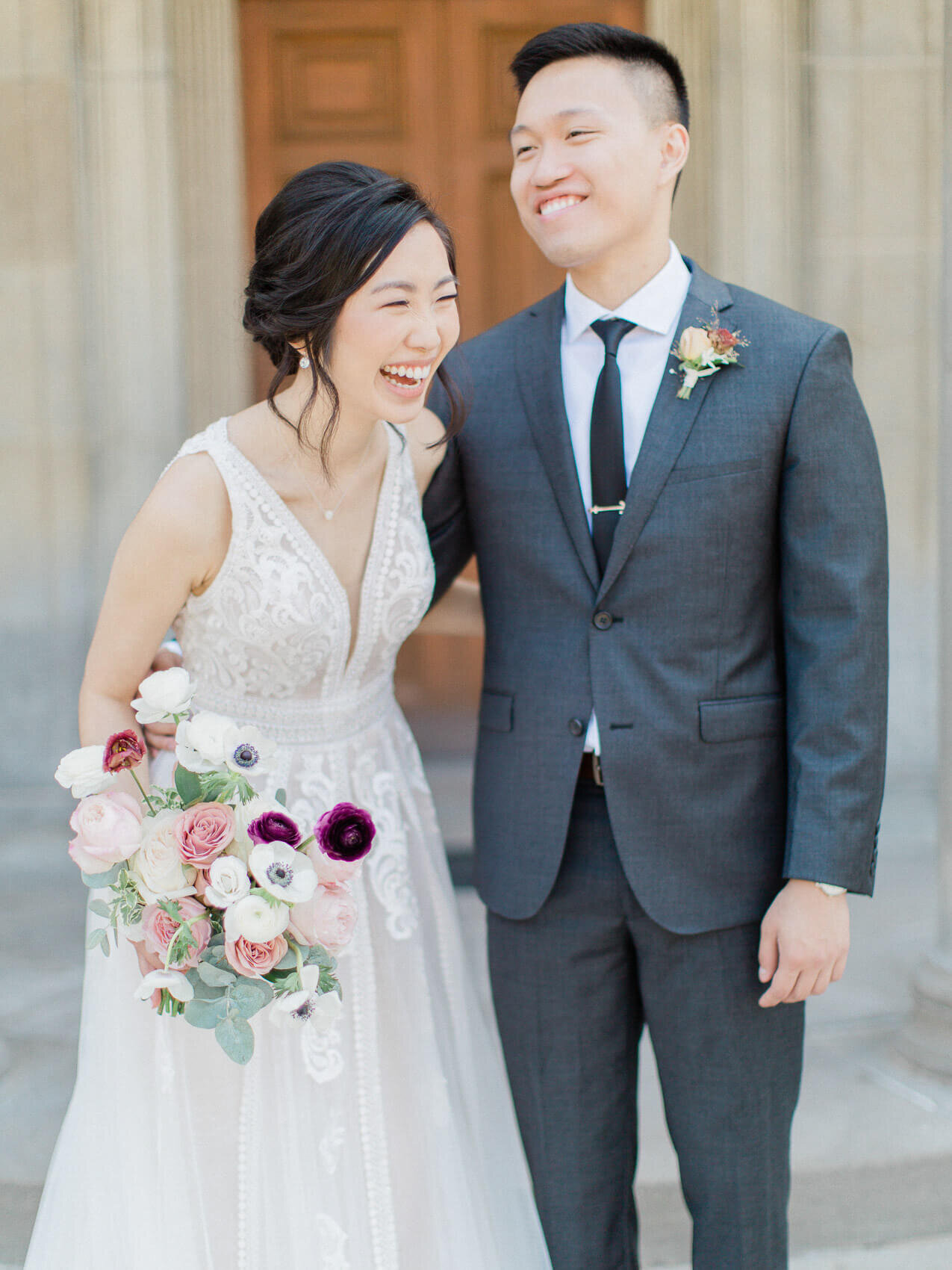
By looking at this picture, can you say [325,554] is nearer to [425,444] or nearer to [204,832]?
[425,444]

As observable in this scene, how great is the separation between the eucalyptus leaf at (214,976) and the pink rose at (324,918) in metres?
0.09

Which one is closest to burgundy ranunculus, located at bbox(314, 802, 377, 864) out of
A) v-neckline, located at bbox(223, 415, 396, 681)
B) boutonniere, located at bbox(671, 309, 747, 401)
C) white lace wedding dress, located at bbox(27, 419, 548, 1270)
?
white lace wedding dress, located at bbox(27, 419, 548, 1270)

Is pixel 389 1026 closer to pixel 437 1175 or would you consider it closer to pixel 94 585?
pixel 437 1175

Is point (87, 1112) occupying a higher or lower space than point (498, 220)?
lower

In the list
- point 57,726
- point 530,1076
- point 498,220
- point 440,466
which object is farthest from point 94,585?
point 530,1076

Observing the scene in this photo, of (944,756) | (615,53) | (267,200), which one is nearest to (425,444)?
(615,53)

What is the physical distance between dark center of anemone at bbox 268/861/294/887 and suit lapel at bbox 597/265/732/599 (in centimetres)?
70

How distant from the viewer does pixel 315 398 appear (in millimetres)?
1800

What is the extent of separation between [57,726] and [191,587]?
2.57 metres

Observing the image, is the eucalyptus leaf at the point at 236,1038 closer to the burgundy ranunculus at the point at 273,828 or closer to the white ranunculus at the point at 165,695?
the burgundy ranunculus at the point at 273,828

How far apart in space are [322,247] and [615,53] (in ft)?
1.99

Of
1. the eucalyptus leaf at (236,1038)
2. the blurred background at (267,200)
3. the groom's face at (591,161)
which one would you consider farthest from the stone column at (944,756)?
the eucalyptus leaf at (236,1038)

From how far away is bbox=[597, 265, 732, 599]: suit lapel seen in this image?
177 cm

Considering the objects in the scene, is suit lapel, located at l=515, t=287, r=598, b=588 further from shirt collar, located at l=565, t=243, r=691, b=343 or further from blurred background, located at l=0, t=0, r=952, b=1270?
blurred background, located at l=0, t=0, r=952, b=1270
